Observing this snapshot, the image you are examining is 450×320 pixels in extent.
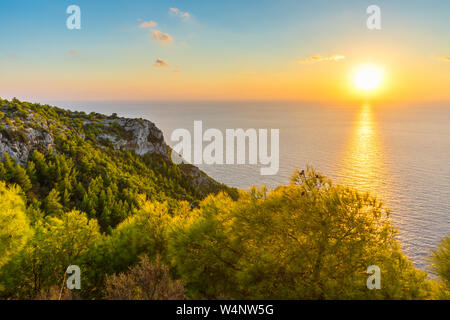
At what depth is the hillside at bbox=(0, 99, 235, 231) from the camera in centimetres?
3981

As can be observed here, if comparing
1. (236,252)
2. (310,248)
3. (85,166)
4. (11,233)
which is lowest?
(236,252)

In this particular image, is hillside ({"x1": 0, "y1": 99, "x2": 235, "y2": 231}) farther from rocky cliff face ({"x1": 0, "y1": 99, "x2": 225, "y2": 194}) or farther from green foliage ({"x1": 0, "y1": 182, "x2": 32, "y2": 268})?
green foliage ({"x1": 0, "y1": 182, "x2": 32, "y2": 268})

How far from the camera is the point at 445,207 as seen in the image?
70000mm

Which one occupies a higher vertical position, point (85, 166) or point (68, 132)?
point (68, 132)

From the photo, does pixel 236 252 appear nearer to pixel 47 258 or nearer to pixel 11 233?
pixel 47 258

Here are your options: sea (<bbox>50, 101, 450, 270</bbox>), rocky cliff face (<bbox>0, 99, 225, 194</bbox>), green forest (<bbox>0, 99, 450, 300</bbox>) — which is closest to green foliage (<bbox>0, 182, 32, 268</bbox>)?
green forest (<bbox>0, 99, 450, 300</bbox>)

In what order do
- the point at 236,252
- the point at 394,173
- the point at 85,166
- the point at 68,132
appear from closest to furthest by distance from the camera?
the point at 236,252, the point at 85,166, the point at 68,132, the point at 394,173

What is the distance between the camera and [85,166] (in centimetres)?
5141

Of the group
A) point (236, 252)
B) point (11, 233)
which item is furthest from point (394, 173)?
point (11, 233)

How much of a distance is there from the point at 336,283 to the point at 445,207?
75995 millimetres

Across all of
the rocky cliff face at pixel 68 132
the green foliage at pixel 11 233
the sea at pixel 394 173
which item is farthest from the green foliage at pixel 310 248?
the rocky cliff face at pixel 68 132

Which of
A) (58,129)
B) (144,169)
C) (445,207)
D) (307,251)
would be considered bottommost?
(445,207)
